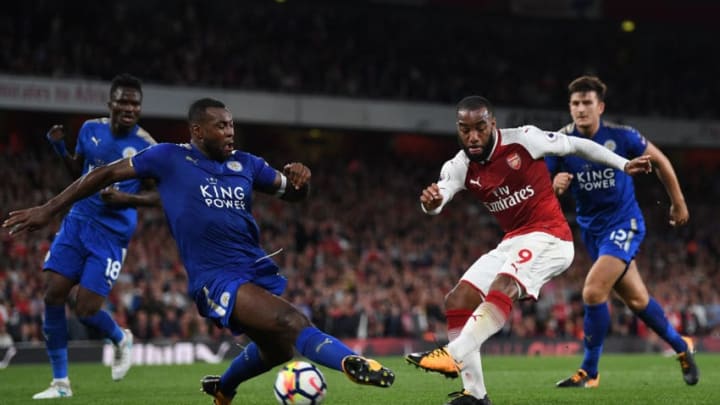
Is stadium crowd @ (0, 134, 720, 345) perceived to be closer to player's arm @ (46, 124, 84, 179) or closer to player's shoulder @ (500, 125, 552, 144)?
player's arm @ (46, 124, 84, 179)

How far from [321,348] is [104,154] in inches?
179

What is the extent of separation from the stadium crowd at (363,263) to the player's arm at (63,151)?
8.65 meters

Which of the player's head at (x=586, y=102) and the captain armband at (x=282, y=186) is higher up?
the player's head at (x=586, y=102)

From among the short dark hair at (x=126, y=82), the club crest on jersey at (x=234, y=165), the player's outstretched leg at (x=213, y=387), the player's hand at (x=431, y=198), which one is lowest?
the player's outstretched leg at (x=213, y=387)

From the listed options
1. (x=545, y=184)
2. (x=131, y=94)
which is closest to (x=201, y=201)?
→ (x=545, y=184)

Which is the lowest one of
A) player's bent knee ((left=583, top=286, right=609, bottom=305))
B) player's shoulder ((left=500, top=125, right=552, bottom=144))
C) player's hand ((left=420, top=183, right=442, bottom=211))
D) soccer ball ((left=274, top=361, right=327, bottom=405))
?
soccer ball ((left=274, top=361, right=327, bottom=405))

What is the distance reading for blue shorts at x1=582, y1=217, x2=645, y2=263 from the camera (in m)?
10.3

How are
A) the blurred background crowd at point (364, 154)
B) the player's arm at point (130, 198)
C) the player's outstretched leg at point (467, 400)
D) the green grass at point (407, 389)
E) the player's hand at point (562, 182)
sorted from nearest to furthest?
1. the player's outstretched leg at point (467, 400)
2. the green grass at point (407, 389)
3. the player's hand at point (562, 182)
4. the player's arm at point (130, 198)
5. the blurred background crowd at point (364, 154)

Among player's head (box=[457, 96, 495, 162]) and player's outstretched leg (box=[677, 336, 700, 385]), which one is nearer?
player's head (box=[457, 96, 495, 162])

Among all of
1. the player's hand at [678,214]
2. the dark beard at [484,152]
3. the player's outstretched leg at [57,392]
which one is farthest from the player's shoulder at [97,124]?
the player's hand at [678,214]

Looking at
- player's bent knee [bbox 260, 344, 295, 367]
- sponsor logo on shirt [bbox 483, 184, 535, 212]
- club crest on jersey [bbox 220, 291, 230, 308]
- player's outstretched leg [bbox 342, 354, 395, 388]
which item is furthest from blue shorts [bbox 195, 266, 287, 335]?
sponsor logo on shirt [bbox 483, 184, 535, 212]

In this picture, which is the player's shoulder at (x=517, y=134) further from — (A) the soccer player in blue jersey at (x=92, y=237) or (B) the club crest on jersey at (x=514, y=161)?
(A) the soccer player in blue jersey at (x=92, y=237)

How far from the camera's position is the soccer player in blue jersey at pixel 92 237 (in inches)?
403

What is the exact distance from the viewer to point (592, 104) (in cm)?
1034
